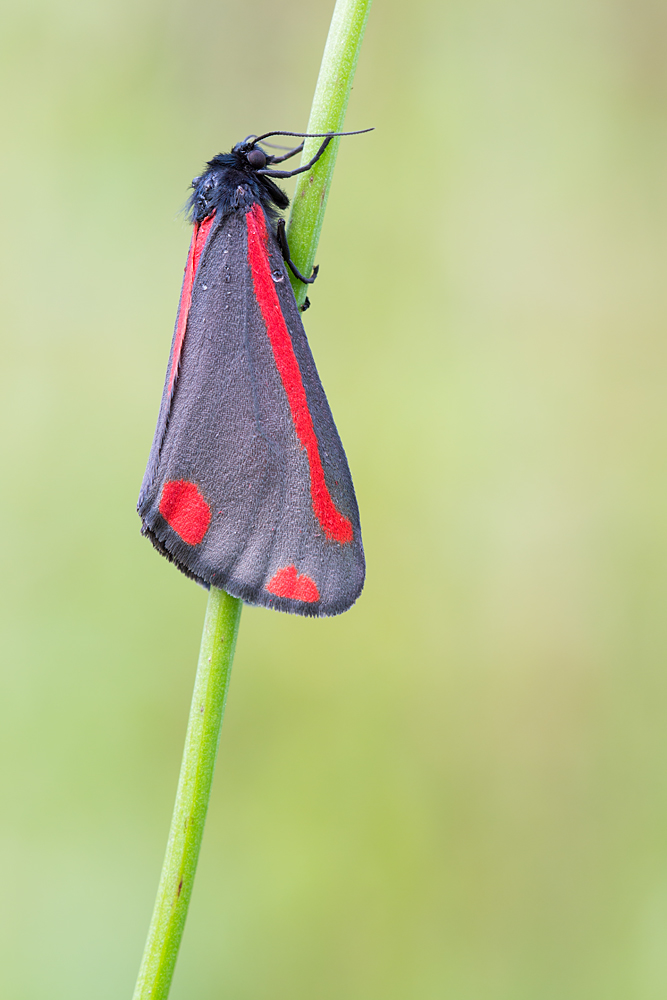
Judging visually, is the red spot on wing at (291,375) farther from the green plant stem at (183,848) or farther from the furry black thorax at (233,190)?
the green plant stem at (183,848)

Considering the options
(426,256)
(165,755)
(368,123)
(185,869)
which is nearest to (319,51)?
(368,123)

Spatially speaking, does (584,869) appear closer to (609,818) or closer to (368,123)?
(609,818)

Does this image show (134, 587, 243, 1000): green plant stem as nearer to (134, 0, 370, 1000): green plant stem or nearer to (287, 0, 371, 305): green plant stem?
(134, 0, 370, 1000): green plant stem

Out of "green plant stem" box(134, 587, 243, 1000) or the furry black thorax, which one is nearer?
"green plant stem" box(134, 587, 243, 1000)

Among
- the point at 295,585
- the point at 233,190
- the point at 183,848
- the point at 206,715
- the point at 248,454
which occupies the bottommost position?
the point at 183,848

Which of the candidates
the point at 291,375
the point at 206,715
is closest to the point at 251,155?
the point at 291,375

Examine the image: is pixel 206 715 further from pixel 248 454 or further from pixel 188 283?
pixel 188 283

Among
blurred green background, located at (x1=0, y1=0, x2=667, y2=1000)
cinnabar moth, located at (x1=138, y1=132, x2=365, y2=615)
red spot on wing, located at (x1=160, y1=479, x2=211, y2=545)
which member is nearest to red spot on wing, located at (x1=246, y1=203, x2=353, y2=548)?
cinnabar moth, located at (x1=138, y1=132, x2=365, y2=615)

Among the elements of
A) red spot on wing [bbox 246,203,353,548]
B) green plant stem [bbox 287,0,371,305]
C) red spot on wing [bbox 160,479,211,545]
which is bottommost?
red spot on wing [bbox 160,479,211,545]
